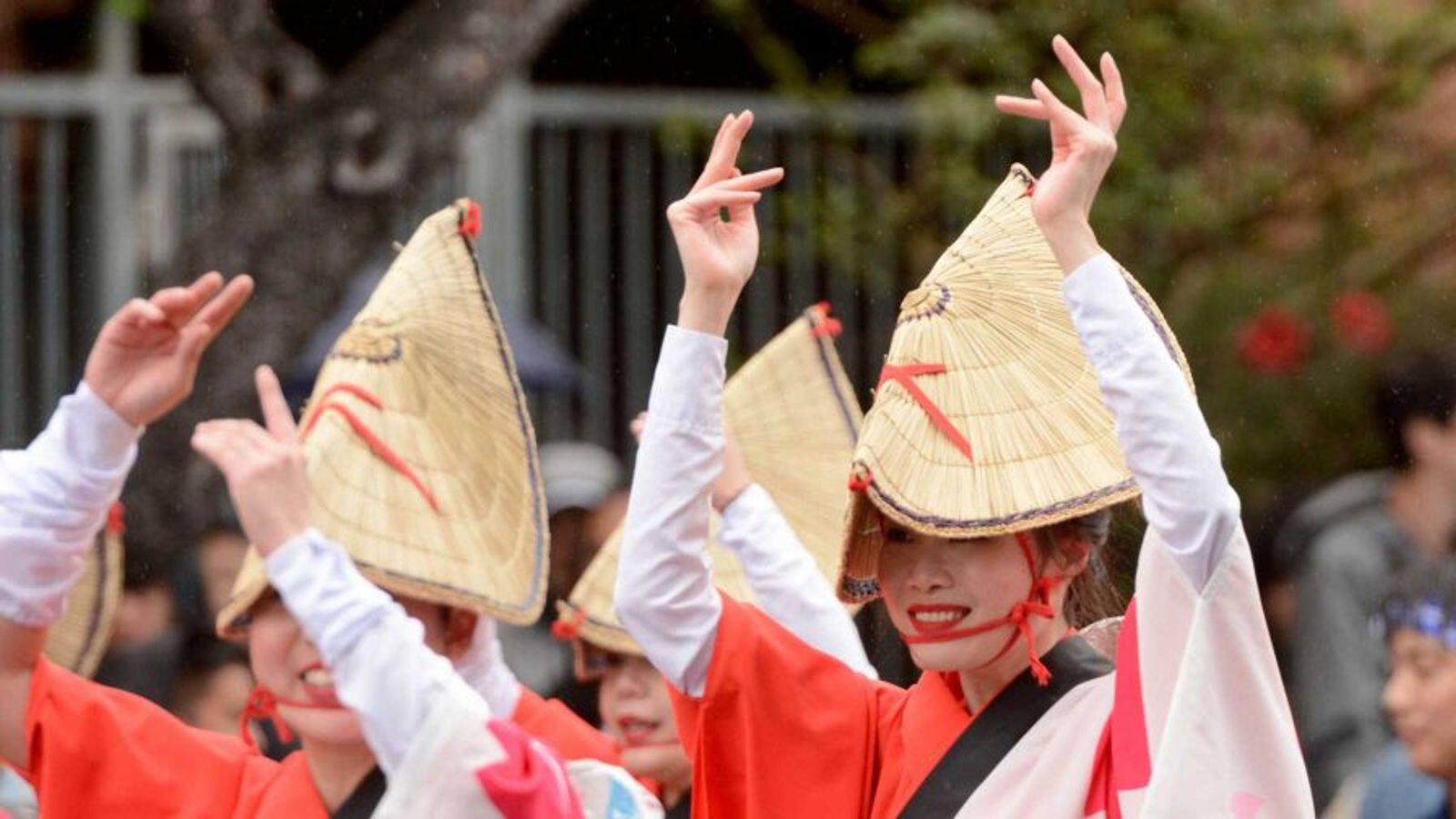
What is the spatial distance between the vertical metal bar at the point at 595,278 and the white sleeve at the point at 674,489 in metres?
5.05

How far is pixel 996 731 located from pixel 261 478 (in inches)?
39.3

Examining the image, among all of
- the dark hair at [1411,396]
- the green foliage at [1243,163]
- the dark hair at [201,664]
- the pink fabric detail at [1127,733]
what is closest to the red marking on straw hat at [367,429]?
the pink fabric detail at [1127,733]

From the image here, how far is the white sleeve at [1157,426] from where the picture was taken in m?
3.30

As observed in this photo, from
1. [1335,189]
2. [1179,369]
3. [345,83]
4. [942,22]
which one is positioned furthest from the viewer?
[1335,189]

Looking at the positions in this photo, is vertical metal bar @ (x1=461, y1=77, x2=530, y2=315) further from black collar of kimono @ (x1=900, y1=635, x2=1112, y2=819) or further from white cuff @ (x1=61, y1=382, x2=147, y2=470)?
black collar of kimono @ (x1=900, y1=635, x2=1112, y2=819)

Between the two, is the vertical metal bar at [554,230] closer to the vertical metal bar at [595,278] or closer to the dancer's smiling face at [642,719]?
the vertical metal bar at [595,278]

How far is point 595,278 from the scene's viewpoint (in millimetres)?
8789

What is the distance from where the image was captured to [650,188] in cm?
871

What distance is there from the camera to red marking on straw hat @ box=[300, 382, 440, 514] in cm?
417

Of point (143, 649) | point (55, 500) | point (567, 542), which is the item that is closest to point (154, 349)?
point (55, 500)

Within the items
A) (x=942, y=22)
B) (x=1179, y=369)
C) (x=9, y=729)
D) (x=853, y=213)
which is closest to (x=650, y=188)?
(x=853, y=213)

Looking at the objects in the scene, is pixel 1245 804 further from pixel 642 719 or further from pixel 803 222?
pixel 803 222

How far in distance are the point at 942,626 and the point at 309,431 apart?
1025mm

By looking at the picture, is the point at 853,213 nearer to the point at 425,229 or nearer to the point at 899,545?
the point at 425,229
